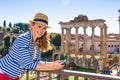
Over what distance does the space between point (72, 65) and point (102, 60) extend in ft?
15.1

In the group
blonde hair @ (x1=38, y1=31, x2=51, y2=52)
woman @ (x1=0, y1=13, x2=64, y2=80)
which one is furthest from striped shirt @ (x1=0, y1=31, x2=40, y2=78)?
blonde hair @ (x1=38, y1=31, x2=51, y2=52)

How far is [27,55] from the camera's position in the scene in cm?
350

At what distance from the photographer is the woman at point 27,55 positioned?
3516 millimetres

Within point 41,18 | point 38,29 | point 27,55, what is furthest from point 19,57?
point 41,18

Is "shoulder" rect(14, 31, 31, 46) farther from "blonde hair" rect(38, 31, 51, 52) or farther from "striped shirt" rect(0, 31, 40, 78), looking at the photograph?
"blonde hair" rect(38, 31, 51, 52)

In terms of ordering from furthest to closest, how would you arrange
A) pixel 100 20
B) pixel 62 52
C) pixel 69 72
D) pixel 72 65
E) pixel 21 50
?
1. pixel 62 52
2. pixel 72 65
3. pixel 100 20
4. pixel 69 72
5. pixel 21 50

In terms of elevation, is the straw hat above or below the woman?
above

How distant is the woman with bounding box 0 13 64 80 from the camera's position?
352cm

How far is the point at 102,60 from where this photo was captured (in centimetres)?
4044

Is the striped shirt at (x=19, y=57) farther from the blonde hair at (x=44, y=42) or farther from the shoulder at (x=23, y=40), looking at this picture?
the blonde hair at (x=44, y=42)

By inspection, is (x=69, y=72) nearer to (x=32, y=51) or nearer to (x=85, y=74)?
(x=85, y=74)

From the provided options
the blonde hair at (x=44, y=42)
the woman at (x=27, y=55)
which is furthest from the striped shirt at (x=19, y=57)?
the blonde hair at (x=44, y=42)

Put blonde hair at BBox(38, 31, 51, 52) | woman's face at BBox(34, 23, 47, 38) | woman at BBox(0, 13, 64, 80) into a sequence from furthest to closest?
1. blonde hair at BBox(38, 31, 51, 52)
2. woman's face at BBox(34, 23, 47, 38)
3. woman at BBox(0, 13, 64, 80)

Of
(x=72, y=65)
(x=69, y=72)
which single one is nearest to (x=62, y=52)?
(x=72, y=65)
